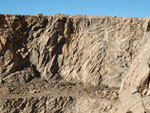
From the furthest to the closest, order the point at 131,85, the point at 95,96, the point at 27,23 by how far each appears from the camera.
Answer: the point at 27,23 → the point at 95,96 → the point at 131,85

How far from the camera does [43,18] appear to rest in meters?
23.0

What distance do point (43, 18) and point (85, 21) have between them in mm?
3313

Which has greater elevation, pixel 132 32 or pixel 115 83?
pixel 132 32

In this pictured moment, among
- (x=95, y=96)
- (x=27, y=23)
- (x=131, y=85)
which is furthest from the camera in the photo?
(x=27, y=23)

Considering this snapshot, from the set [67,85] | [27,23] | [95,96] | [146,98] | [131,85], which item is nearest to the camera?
[146,98]

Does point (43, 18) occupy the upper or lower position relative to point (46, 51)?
upper

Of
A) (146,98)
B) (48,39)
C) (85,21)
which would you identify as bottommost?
(146,98)

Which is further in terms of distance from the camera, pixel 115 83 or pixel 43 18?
pixel 43 18

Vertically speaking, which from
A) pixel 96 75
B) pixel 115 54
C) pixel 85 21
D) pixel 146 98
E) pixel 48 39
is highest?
pixel 85 21

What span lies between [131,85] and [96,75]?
5.22 metres

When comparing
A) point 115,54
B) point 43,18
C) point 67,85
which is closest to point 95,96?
point 67,85

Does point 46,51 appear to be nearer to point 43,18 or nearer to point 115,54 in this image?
point 43,18

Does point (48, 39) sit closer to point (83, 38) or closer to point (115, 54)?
point (83, 38)

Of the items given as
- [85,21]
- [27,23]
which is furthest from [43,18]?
[85,21]
